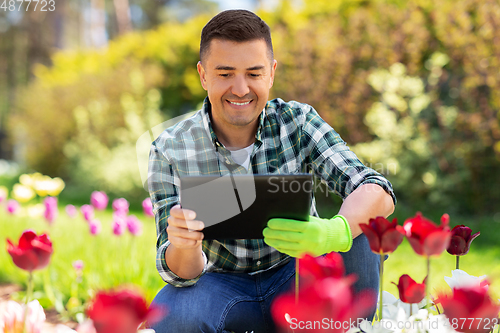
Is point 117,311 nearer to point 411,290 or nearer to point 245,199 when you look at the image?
point 245,199

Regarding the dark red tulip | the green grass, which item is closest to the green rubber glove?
the dark red tulip

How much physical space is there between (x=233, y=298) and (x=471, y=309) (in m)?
0.80

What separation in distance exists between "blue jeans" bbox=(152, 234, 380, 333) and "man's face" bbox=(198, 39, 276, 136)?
0.56 meters

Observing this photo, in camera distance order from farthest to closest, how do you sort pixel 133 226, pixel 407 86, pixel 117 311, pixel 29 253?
pixel 407 86, pixel 133 226, pixel 29 253, pixel 117 311

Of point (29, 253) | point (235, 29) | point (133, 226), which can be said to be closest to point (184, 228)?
point (29, 253)

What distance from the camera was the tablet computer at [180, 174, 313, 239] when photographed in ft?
2.89

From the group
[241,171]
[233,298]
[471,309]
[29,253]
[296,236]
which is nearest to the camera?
[471,309]

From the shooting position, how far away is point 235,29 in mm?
1357

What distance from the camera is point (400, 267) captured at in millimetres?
2658

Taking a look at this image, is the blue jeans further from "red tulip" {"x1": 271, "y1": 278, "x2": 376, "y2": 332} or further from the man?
"red tulip" {"x1": 271, "y1": 278, "x2": 376, "y2": 332}

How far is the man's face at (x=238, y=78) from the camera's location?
53.5 inches

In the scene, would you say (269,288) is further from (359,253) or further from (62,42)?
(62,42)

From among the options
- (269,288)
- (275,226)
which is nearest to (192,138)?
(269,288)

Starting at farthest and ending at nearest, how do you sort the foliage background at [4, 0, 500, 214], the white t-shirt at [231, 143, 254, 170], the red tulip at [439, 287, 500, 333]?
1. the foliage background at [4, 0, 500, 214]
2. the white t-shirt at [231, 143, 254, 170]
3. the red tulip at [439, 287, 500, 333]
